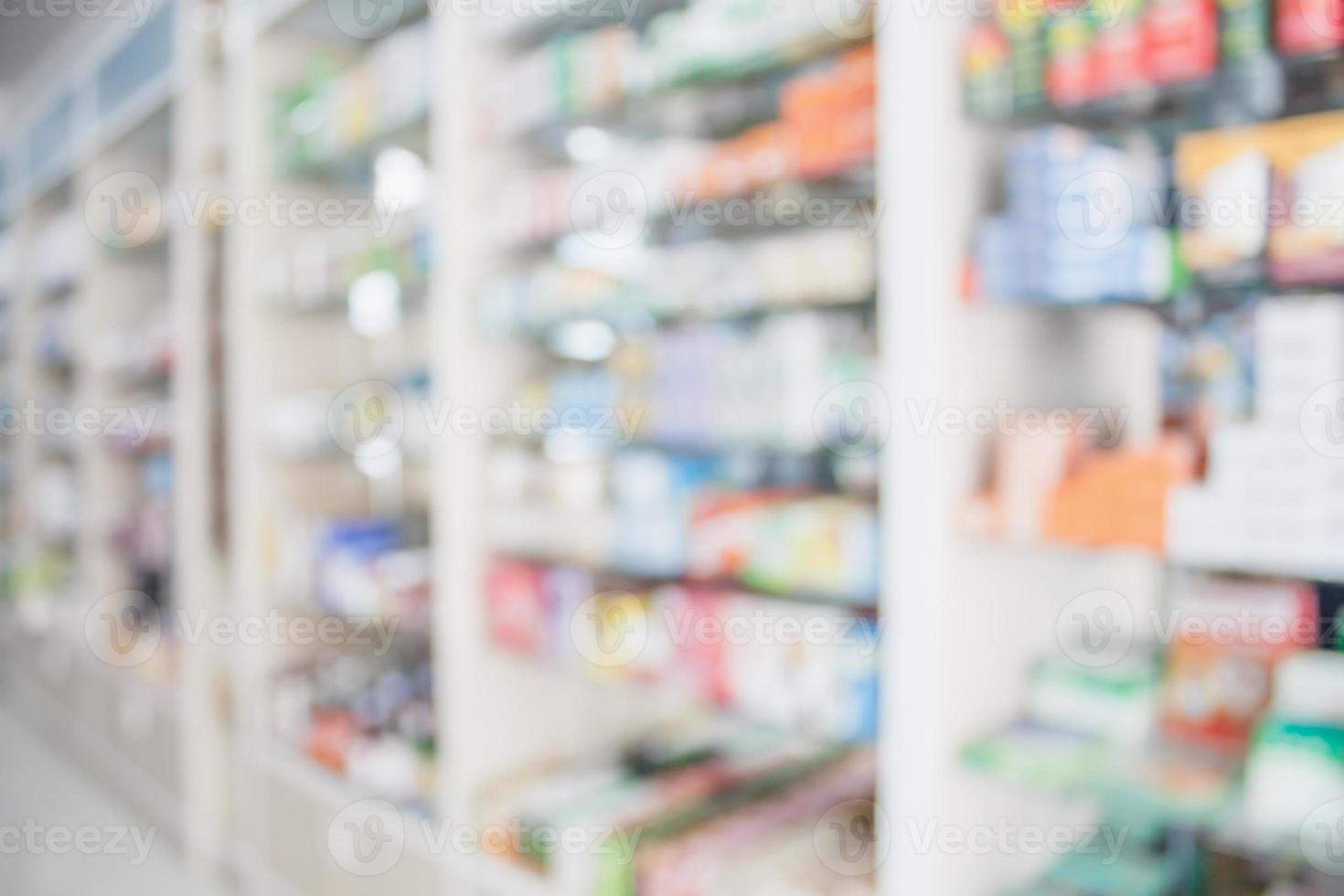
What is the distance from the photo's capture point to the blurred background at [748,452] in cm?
158

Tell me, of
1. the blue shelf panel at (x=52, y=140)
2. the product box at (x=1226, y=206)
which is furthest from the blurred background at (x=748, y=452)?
the blue shelf panel at (x=52, y=140)

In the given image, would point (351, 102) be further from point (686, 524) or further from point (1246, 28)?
point (1246, 28)

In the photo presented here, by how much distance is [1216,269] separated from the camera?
4.89 feet

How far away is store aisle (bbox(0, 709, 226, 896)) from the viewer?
12.2ft

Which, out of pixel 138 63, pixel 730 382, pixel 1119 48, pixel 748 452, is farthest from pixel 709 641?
pixel 138 63

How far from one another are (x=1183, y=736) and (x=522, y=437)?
5.85 feet

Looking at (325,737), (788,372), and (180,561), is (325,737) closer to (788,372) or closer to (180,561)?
(180,561)

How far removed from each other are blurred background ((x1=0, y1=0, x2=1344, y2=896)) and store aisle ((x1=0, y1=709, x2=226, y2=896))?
0.10 ft

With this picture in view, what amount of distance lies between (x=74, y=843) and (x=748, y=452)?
3475mm

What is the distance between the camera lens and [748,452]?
2377mm

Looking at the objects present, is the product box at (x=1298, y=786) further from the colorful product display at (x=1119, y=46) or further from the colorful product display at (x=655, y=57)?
the colorful product display at (x=655, y=57)

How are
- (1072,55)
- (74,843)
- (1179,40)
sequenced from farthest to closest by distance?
1. (74,843)
2. (1072,55)
3. (1179,40)

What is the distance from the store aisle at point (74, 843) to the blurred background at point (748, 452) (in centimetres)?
3

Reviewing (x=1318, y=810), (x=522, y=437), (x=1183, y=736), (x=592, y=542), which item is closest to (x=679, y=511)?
(x=592, y=542)
